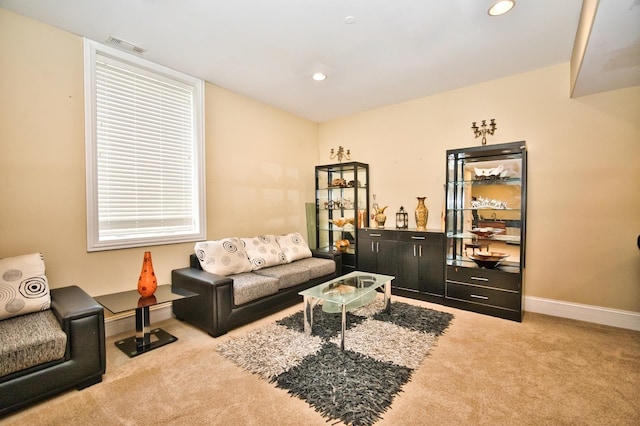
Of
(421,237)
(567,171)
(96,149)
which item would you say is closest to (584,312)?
(567,171)

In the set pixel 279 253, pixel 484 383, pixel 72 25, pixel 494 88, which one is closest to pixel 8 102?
pixel 72 25

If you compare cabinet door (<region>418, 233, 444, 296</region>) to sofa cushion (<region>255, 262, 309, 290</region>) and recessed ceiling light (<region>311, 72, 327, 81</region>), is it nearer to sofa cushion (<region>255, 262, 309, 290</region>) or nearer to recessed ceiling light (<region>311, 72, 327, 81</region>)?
sofa cushion (<region>255, 262, 309, 290</region>)

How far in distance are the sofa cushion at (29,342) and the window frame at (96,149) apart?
886 millimetres

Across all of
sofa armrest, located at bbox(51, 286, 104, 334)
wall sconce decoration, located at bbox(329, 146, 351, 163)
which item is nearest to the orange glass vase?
sofa armrest, located at bbox(51, 286, 104, 334)

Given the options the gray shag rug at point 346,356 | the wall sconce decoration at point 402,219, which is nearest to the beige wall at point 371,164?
the wall sconce decoration at point 402,219

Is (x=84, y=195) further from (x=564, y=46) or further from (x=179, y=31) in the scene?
(x=564, y=46)

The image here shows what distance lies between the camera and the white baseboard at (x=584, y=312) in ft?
9.42

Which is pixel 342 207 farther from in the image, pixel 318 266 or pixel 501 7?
pixel 501 7

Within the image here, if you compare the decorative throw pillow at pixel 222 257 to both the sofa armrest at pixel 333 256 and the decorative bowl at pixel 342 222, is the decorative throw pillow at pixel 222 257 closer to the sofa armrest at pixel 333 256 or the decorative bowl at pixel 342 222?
the sofa armrest at pixel 333 256

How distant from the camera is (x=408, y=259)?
385cm

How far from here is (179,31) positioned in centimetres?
257

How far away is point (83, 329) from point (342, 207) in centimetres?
364

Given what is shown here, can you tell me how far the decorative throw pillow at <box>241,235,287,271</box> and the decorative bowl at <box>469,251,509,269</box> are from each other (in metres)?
2.38

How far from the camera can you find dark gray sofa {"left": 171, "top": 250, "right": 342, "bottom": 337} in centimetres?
273
